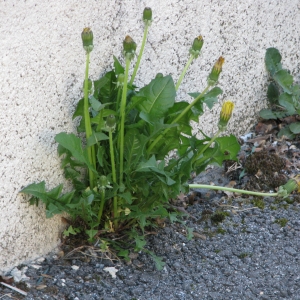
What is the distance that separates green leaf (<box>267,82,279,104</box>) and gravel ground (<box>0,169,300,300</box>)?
1167mm

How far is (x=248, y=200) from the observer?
10.9 ft

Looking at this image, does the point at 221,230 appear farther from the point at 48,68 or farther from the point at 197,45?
the point at 48,68

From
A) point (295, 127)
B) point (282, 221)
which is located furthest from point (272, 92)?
point (282, 221)

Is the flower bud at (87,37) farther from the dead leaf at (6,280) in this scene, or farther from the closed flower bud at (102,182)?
the dead leaf at (6,280)

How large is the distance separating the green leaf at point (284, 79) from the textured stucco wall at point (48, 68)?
759mm

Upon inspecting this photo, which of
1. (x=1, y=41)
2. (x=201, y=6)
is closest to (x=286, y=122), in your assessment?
(x=201, y=6)

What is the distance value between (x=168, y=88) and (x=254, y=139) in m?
1.46

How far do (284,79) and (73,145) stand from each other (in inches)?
76.1

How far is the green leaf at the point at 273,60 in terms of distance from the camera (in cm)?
391

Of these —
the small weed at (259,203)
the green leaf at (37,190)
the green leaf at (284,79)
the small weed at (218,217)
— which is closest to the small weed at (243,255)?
the small weed at (218,217)

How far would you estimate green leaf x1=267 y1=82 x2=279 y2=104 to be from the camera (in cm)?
403

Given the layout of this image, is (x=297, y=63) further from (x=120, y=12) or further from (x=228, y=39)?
(x=120, y=12)

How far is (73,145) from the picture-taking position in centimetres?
247

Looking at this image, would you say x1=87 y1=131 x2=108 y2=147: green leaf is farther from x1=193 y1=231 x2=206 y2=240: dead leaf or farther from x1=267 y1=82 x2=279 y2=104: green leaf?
x1=267 y1=82 x2=279 y2=104: green leaf
